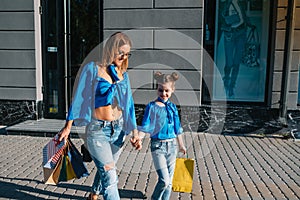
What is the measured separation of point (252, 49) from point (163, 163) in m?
4.76

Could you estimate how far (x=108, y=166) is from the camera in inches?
116

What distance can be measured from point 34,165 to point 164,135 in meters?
2.60

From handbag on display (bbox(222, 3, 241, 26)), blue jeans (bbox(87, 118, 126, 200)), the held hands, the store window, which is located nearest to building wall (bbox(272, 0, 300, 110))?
the store window

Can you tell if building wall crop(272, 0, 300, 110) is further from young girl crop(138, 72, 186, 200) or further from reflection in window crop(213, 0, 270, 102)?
young girl crop(138, 72, 186, 200)

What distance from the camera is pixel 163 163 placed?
317 cm

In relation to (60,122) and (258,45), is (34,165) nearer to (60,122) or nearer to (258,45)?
(60,122)

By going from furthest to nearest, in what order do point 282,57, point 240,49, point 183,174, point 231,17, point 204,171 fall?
point 240,49, point 231,17, point 282,57, point 204,171, point 183,174

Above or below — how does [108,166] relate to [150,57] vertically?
below

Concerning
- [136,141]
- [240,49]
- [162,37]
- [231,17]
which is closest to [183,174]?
[136,141]

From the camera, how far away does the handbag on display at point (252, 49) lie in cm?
699

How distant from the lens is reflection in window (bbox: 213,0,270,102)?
6945 millimetres

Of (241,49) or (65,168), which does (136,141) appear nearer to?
(65,168)

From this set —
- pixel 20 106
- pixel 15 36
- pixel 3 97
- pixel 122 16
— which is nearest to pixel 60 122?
pixel 20 106

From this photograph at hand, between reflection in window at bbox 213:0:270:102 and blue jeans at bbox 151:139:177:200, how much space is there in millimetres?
4143
